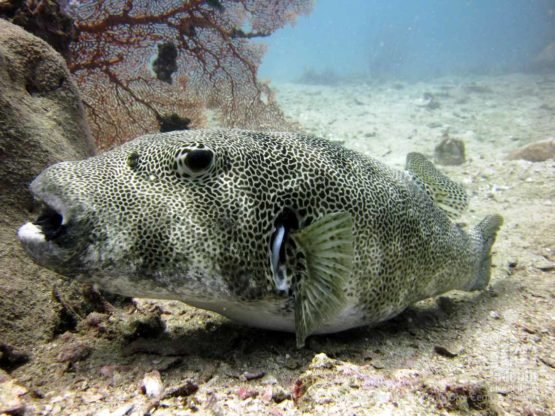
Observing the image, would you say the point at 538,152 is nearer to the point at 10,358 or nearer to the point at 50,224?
the point at 50,224

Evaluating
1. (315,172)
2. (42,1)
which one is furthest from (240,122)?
(315,172)

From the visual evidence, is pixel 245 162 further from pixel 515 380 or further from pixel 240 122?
pixel 240 122

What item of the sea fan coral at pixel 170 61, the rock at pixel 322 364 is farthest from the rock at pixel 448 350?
the sea fan coral at pixel 170 61

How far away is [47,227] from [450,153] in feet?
29.4

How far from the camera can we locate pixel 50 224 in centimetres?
199

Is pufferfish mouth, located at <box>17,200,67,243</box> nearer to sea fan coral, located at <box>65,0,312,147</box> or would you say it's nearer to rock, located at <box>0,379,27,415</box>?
rock, located at <box>0,379,27,415</box>

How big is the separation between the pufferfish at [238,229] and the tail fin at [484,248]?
113cm

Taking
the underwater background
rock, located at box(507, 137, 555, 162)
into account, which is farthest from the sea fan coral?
rock, located at box(507, 137, 555, 162)

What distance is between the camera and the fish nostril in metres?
1.89

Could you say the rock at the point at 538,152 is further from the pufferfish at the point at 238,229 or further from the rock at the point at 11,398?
the rock at the point at 11,398

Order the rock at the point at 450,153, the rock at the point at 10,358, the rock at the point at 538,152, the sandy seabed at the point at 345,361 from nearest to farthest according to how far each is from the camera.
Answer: the sandy seabed at the point at 345,361, the rock at the point at 10,358, the rock at the point at 538,152, the rock at the point at 450,153

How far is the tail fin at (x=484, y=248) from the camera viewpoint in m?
3.79

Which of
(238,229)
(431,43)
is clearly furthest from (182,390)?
(431,43)

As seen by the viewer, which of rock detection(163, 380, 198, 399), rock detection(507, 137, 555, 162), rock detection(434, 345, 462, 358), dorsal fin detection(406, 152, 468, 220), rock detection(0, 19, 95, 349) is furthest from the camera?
rock detection(507, 137, 555, 162)
